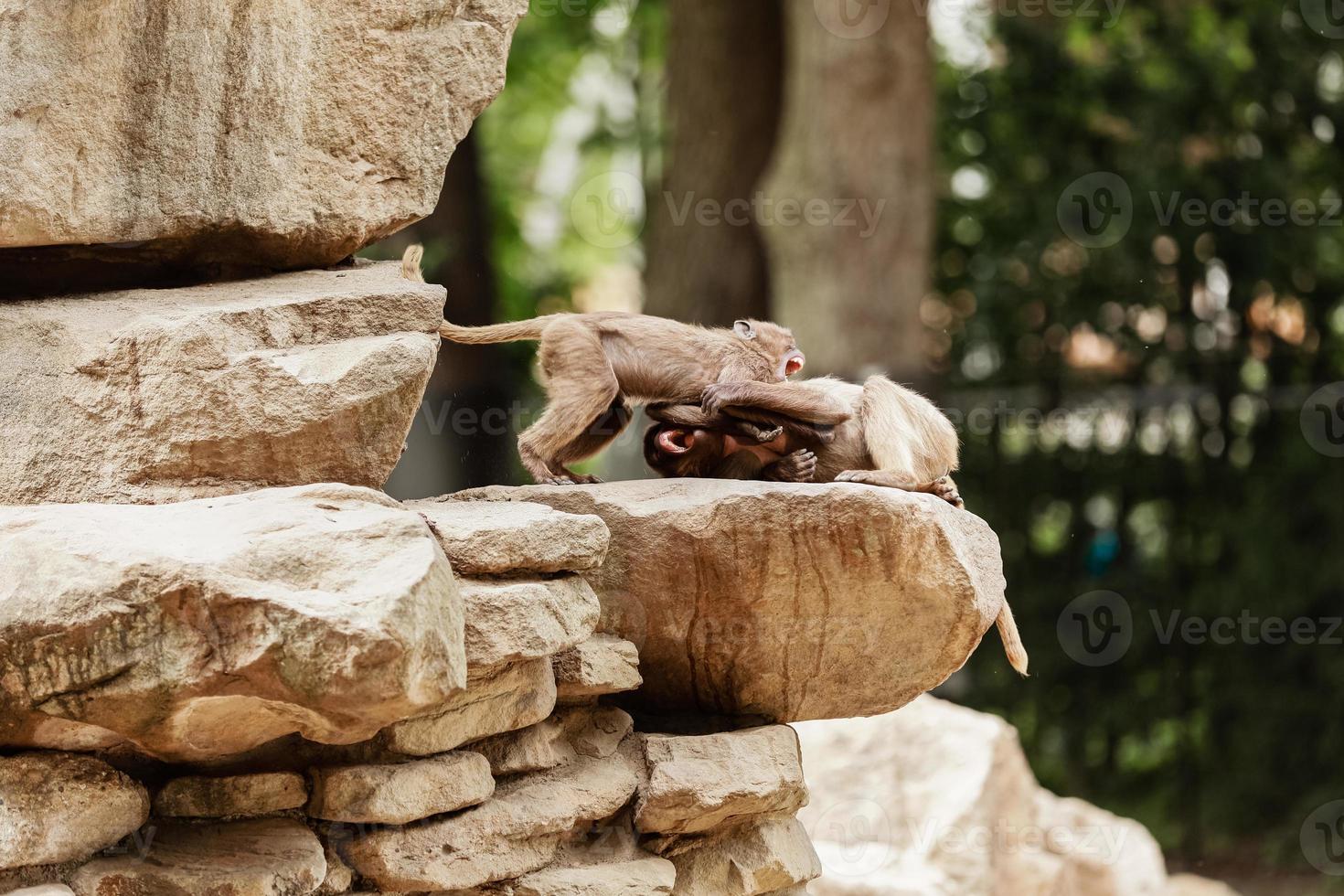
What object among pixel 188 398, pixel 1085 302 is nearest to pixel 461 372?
pixel 1085 302

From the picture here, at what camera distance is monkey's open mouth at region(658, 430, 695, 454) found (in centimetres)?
506

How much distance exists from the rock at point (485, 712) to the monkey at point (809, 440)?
96 centimetres

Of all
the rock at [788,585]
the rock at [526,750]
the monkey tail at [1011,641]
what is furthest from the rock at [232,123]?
the monkey tail at [1011,641]

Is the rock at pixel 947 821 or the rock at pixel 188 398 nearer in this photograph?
the rock at pixel 188 398

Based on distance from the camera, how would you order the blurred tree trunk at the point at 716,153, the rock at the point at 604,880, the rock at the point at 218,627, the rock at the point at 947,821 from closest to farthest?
the rock at the point at 218,627
the rock at the point at 604,880
the rock at the point at 947,821
the blurred tree trunk at the point at 716,153

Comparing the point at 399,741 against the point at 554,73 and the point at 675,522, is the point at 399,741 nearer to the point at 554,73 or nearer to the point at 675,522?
the point at 675,522

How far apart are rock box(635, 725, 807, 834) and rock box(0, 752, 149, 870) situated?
57.5 inches

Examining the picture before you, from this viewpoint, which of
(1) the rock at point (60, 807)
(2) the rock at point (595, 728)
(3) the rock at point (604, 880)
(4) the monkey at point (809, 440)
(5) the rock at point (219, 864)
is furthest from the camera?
(4) the monkey at point (809, 440)

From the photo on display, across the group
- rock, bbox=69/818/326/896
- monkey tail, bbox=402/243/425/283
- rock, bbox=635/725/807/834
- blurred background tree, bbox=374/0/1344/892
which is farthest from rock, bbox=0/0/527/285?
blurred background tree, bbox=374/0/1344/892

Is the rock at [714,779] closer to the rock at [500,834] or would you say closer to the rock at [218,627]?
the rock at [500,834]

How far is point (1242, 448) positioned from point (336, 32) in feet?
23.0

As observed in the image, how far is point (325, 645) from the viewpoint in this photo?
3.34 meters

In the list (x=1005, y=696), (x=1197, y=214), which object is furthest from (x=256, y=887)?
(x=1197, y=214)

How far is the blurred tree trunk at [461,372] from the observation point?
8891mm
